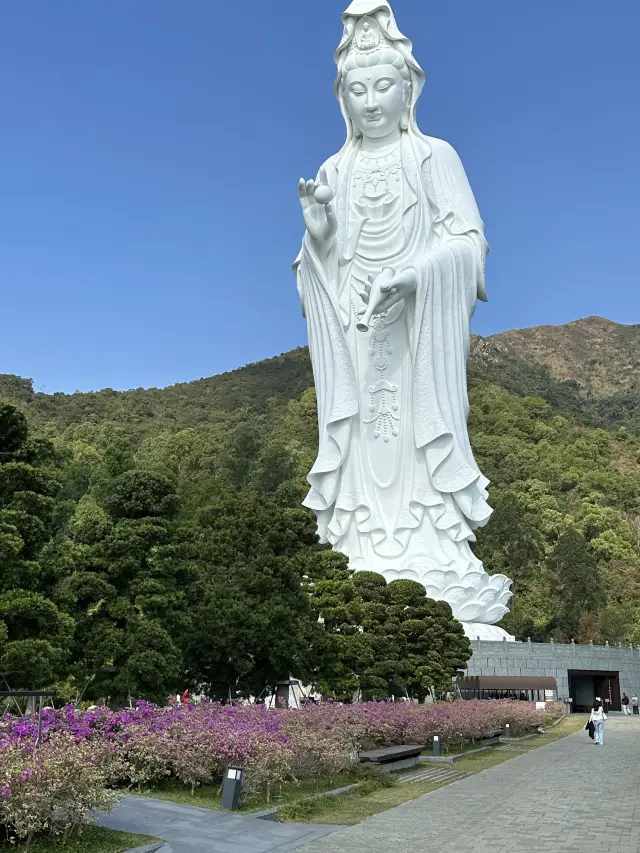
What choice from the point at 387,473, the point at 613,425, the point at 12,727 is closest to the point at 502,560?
the point at 387,473

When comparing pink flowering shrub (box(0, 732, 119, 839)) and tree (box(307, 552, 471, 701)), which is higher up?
tree (box(307, 552, 471, 701))

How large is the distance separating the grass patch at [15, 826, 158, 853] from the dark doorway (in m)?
22.7

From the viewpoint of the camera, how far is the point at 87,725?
7.38 meters

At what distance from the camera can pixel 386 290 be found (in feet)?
72.9

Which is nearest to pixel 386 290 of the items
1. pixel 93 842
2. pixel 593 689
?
pixel 593 689

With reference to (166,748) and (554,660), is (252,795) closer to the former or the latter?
(166,748)

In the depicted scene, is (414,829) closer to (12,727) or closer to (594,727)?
(12,727)

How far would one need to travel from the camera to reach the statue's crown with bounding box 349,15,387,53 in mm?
24500

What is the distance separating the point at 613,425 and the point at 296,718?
63346 millimetres

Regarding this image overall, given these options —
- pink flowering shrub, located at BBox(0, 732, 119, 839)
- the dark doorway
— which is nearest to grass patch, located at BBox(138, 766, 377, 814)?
pink flowering shrub, located at BBox(0, 732, 119, 839)

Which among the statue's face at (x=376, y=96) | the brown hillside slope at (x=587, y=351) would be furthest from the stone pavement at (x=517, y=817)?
the brown hillside slope at (x=587, y=351)

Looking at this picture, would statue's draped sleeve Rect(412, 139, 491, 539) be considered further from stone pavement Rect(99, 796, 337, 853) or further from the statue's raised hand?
stone pavement Rect(99, 796, 337, 853)

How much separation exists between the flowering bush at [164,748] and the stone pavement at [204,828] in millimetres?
310

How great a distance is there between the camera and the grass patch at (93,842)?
5.27 meters
